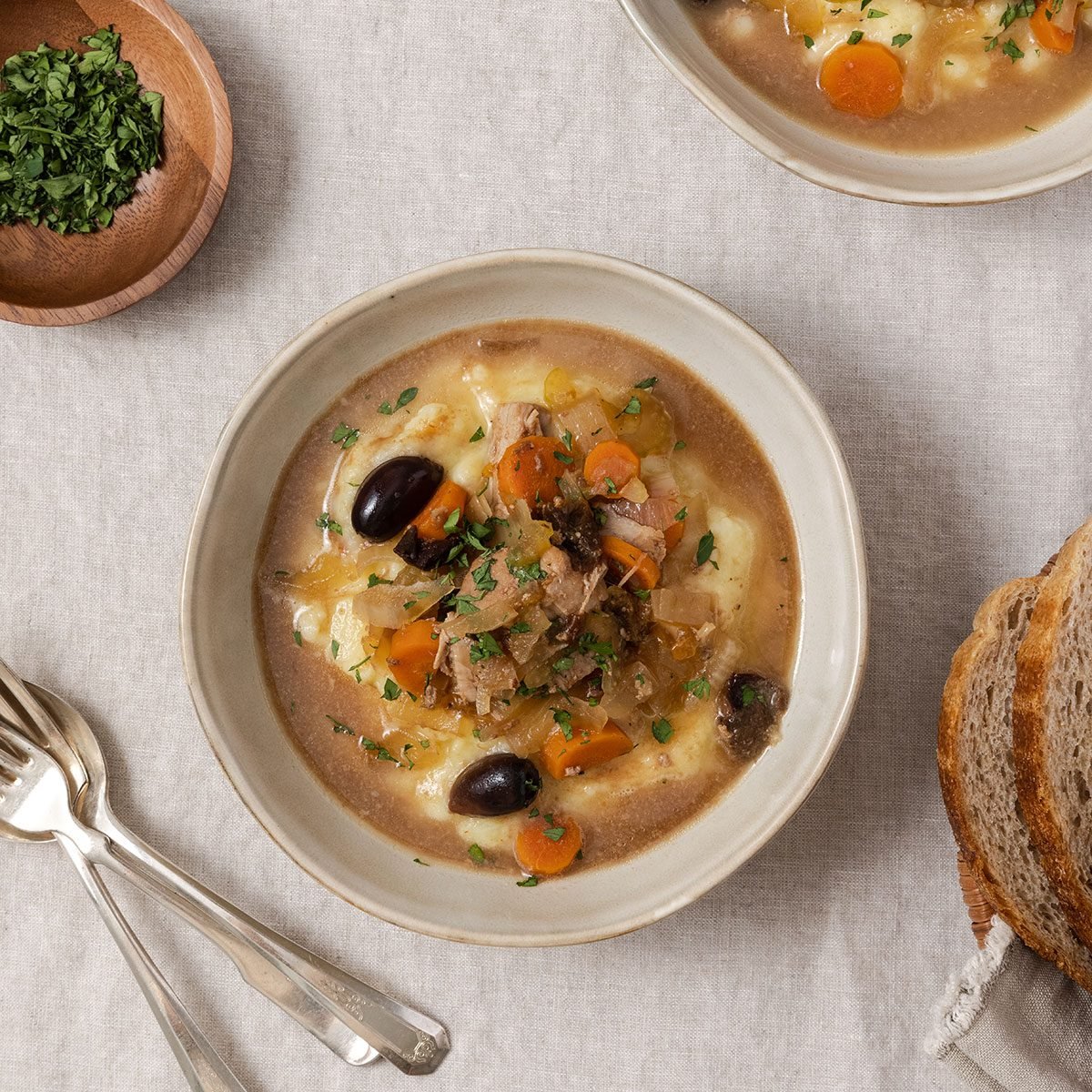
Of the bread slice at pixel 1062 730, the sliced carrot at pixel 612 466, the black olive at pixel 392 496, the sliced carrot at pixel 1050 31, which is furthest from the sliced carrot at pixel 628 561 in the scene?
the sliced carrot at pixel 1050 31

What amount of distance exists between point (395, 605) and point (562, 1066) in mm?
1698

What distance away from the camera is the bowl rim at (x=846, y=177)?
2904mm

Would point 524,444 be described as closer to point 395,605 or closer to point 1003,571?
point 395,605

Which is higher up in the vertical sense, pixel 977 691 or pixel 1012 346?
pixel 1012 346

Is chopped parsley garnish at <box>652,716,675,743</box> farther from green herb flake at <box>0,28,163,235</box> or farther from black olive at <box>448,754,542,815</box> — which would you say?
green herb flake at <box>0,28,163,235</box>

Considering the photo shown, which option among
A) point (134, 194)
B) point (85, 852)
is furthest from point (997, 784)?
point (134, 194)

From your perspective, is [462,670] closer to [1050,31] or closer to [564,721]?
[564,721]

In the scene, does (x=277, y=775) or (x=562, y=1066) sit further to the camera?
(x=562, y=1066)

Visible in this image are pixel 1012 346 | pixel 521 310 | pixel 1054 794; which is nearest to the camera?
pixel 1054 794

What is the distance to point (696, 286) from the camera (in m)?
3.30

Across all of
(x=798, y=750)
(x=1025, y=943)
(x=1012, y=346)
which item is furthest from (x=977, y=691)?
(x=1012, y=346)

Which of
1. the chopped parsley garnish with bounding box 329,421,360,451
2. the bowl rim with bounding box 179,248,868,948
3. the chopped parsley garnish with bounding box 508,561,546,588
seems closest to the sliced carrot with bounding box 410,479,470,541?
the chopped parsley garnish with bounding box 508,561,546,588

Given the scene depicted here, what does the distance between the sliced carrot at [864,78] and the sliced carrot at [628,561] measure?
5.13 feet

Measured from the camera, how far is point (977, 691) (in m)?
3.01
